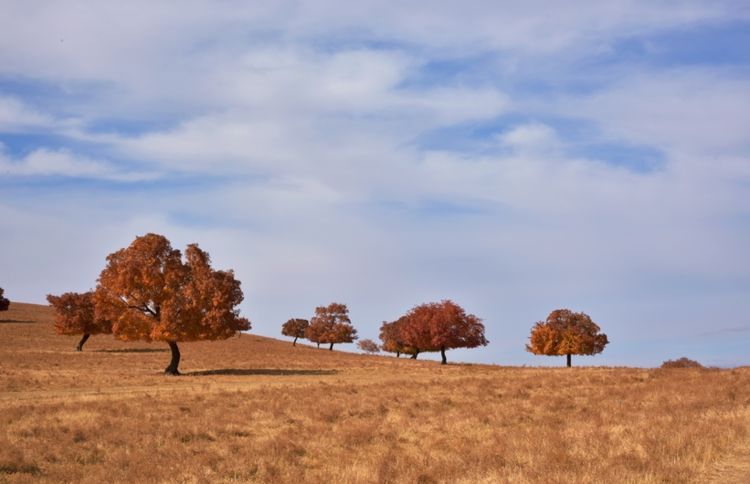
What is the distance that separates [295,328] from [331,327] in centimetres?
1109

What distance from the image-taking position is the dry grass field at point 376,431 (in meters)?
14.8

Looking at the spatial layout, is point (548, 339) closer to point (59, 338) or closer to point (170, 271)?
point (170, 271)

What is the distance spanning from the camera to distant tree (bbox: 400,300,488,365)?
88.4 m

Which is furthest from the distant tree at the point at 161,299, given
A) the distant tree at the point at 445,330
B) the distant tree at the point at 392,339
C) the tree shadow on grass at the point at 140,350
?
the distant tree at the point at 392,339

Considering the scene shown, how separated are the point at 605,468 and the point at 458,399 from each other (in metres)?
21.0

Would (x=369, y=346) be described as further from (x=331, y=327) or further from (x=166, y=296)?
(x=166, y=296)

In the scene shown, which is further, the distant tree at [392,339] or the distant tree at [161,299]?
the distant tree at [392,339]

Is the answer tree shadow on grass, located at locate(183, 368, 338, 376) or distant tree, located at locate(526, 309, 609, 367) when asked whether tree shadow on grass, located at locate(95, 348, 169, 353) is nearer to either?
tree shadow on grass, located at locate(183, 368, 338, 376)

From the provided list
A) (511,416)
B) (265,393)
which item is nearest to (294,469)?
(511,416)

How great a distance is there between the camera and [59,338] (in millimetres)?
92188

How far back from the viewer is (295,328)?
132 m

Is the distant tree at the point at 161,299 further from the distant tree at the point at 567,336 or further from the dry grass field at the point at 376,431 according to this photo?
the distant tree at the point at 567,336

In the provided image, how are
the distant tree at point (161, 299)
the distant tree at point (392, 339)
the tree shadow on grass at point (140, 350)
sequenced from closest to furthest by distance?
the distant tree at point (161, 299), the tree shadow on grass at point (140, 350), the distant tree at point (392, 339)

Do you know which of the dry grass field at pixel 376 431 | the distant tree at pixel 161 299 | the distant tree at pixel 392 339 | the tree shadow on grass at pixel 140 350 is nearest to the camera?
the dry grass field at pixel 376 431
